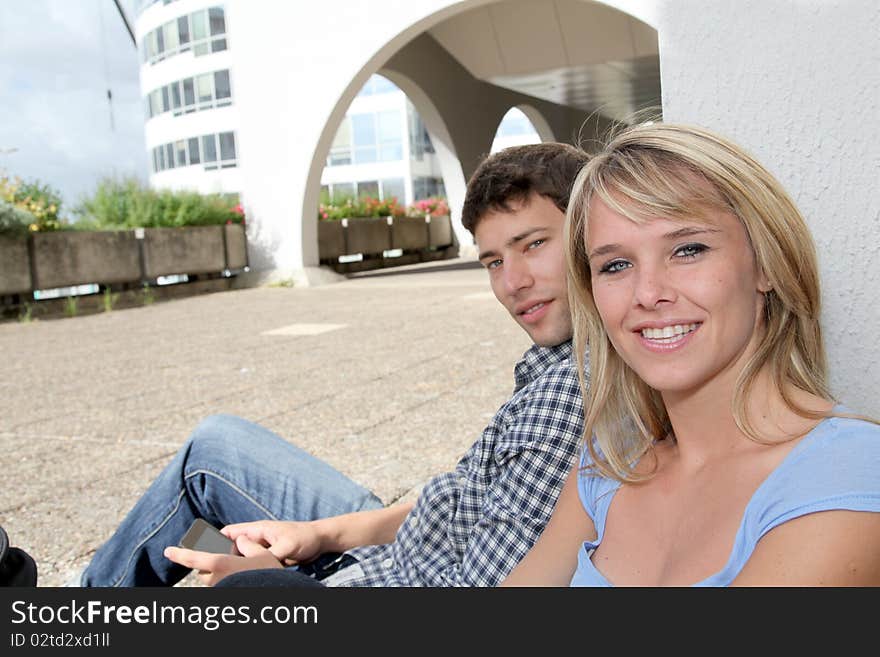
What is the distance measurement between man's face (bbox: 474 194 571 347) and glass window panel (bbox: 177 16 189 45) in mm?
42046

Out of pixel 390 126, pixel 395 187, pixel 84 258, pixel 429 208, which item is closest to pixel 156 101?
pixel 390 126

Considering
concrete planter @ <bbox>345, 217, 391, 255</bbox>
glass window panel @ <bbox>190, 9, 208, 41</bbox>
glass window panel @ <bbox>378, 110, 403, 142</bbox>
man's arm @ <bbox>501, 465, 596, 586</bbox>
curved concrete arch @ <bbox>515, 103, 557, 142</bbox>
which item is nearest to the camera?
man's arm @ <bbox>501, 465, 596, 586</bbox>

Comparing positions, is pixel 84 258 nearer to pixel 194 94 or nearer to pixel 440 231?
pixel 440 231

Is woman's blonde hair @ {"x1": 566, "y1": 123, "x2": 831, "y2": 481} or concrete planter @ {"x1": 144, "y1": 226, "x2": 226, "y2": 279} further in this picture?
concrete planter @ {"x1": 144, "y1": 226, "x2": 226, "y2": 279}

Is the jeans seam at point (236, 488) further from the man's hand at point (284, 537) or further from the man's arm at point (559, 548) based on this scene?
the man's arm at point (559, 548)

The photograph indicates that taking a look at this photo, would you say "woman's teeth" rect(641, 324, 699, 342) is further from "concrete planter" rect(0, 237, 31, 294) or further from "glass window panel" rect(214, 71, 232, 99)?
"glass window panel" rect(214, 71, 232, 99)

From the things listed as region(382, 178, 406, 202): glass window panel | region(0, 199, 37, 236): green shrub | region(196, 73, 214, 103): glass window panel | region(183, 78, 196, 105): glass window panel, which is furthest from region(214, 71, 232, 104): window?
region(0, 199, 37, 236): green shrub

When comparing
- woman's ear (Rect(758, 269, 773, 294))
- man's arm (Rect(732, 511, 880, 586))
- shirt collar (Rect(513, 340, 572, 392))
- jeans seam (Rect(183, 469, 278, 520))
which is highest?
woman's ear (Rect(758, 269, 773, 294))

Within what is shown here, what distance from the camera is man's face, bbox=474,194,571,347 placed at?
1.82m

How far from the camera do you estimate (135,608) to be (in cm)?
107

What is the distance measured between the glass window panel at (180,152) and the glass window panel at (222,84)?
3.37m

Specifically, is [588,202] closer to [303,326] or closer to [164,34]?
[303,326]

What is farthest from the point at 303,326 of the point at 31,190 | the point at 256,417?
the point at 31,190

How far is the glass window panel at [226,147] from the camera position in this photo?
39.4 meters
